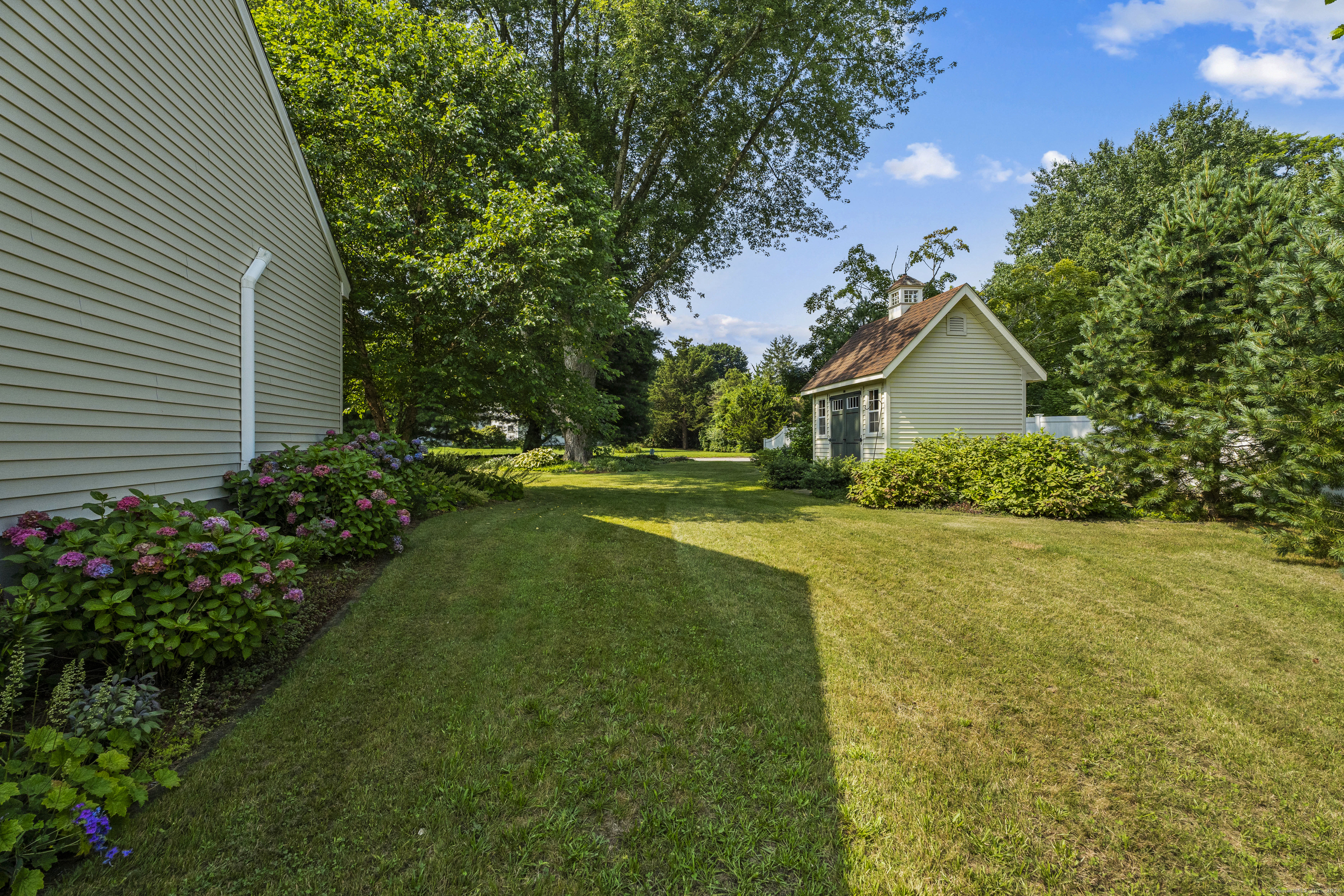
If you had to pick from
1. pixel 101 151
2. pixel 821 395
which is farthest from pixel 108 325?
pixel 821 395

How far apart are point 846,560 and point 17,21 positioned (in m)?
8.15

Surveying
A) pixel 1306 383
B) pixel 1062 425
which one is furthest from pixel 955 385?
pixel 1306 383

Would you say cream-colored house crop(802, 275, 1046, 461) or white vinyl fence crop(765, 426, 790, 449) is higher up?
cream-colored house crop(802, 275, 1046, 461)

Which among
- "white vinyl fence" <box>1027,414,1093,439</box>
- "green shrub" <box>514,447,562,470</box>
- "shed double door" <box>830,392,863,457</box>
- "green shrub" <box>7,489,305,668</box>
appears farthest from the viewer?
"green shrub" <box>514,447,562,470</box>

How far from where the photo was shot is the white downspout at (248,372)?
5.84m

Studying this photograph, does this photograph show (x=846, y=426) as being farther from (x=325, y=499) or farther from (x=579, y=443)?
(x=325, y=499)

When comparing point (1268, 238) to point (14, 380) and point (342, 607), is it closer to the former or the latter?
point (342, 607)

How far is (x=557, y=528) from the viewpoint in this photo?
25.7ft

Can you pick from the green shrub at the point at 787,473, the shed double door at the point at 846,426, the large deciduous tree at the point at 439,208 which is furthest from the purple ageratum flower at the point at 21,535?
the shed double door at the point at 846,426

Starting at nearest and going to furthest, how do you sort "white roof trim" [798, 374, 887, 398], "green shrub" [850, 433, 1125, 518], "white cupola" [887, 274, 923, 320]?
"green shrub" [850, 433, 1125, 518], "white roof trim" [798, 374, 887, 398], "white cupola" [887, 274, 923, 320]

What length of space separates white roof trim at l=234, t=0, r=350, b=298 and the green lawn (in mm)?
5828

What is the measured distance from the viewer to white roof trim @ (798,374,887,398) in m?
13.8

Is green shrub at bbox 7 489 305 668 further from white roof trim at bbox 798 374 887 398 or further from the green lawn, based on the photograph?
white roof trim at bbox 798 374 887 398

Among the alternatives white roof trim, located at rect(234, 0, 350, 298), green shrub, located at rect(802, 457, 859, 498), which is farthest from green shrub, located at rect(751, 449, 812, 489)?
white roof trim, located at rect(234, 0, 350, 298)
